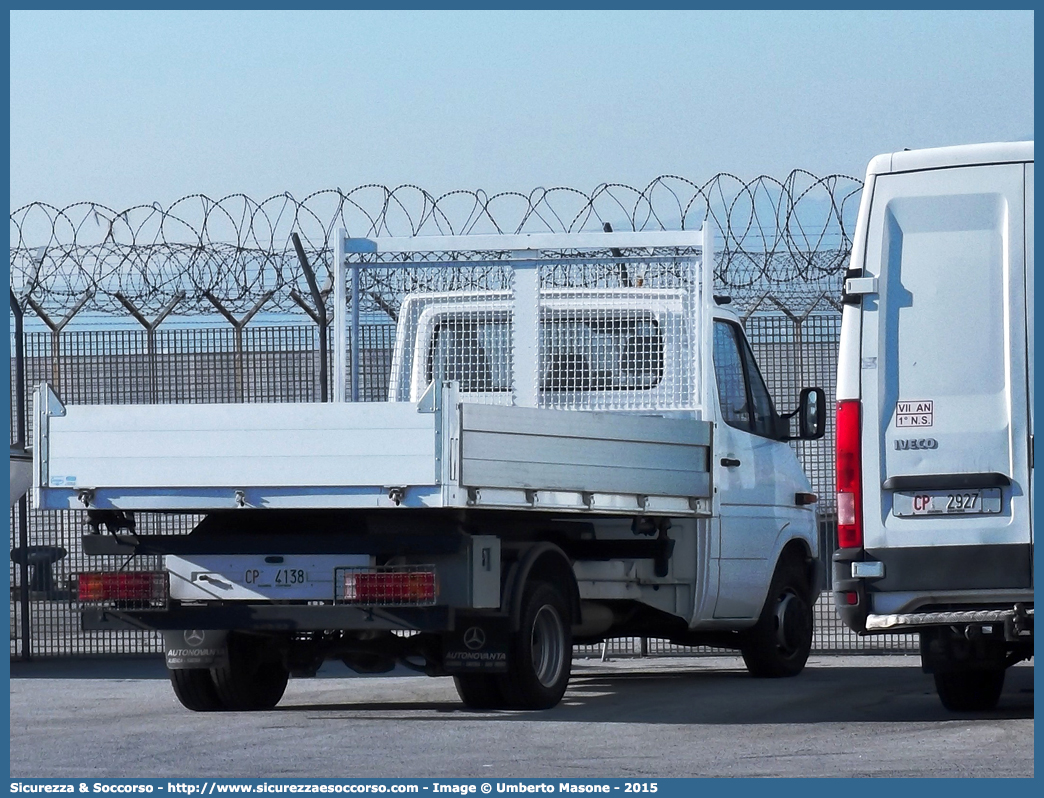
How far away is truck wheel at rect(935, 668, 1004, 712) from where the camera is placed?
10180 millimetres

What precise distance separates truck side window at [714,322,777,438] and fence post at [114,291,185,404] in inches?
169

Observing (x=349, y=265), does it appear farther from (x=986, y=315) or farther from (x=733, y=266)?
(x=986, y=315)

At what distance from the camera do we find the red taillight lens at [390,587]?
976cm

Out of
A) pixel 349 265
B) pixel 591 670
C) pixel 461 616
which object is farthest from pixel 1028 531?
pixel 591 670

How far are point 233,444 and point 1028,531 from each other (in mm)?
3928

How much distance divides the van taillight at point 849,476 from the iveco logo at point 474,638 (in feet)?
6.75

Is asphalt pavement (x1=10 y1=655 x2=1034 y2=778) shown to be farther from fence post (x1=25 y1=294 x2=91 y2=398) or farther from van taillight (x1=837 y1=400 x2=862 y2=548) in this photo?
fence post (x1=25 y1=294 x2=91 y2=398)

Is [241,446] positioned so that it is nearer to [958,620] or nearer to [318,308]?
[958,620]

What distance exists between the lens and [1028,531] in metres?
8.93

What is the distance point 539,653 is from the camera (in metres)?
10.6

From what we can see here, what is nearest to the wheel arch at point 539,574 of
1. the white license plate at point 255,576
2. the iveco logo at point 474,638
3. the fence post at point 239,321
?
the iveco logo at point 474,638

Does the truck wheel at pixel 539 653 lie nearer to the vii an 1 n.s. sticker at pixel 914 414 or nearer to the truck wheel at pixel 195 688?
the truck wheel at pixel 195 688

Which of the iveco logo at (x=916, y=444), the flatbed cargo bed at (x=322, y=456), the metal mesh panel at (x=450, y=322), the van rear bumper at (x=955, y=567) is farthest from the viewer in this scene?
the metal mesh panel at (x=450, y=322)

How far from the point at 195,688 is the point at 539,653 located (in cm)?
201
